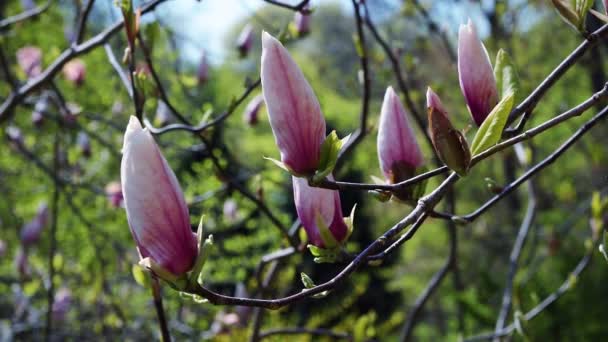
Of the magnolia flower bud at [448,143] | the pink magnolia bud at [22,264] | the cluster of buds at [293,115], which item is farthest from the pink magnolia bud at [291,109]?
the pink magnolia bud at [22,264]

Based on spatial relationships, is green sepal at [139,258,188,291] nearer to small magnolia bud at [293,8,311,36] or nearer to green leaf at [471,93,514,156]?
green leaf at [471,93,514,156]

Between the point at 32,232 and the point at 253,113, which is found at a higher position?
the point at 253,113

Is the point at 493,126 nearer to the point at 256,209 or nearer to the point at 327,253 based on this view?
the point at 327,253

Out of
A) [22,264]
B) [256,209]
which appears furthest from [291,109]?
[256,209]

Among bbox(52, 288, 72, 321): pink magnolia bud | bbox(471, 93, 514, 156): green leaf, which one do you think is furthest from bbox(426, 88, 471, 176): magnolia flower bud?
bbox(52, 288, 72, 321): pink magnolia bud

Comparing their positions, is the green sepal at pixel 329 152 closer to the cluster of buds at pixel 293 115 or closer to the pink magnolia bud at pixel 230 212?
the cluster of buds at pixel 293 115

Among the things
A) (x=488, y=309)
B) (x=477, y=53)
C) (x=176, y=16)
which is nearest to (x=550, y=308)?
(x=488, y=309)
